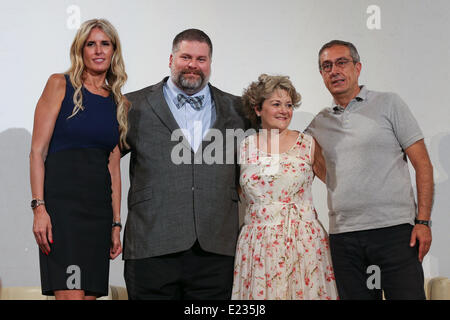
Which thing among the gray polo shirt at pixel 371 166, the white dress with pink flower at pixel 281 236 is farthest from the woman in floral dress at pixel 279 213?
the gray polo shirt at pixel 371 166

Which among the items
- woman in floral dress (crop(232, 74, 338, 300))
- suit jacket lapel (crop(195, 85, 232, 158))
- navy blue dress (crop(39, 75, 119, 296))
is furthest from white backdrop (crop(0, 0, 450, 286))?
navy blue dress (crop(39, 75, 119, 296))

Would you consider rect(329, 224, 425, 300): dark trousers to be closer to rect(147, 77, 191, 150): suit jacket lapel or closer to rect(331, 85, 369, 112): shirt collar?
rect(331, 85, 369, 112): shirt collar

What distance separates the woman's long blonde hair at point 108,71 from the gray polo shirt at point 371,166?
32.8 inches

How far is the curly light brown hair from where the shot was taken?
8.14 feet

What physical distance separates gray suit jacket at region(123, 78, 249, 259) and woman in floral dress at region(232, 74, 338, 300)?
94 mm

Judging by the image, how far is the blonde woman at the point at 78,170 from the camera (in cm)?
211

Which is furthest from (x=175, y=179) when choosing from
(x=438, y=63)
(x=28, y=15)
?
(x=438, y=63)

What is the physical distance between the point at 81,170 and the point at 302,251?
89 centimetres

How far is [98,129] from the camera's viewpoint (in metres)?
2.22

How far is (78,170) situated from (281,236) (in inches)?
31.7

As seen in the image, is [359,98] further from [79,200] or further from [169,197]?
[79,200]

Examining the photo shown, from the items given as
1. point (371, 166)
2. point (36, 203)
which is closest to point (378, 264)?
point (371, 166)

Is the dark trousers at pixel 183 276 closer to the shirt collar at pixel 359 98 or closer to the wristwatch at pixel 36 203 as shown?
the wristwatch at pixel 36 203

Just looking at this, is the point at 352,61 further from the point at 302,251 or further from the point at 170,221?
the point at 170,221
